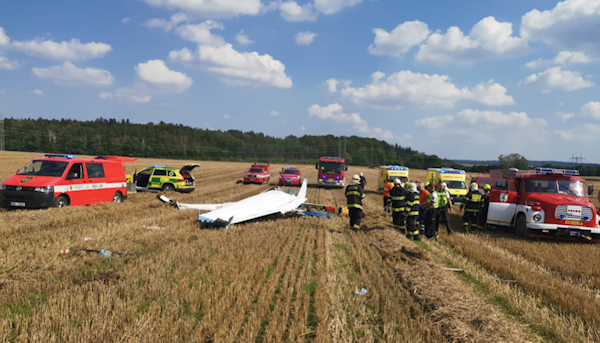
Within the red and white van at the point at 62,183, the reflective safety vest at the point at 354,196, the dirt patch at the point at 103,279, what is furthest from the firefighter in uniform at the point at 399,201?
the red and white van at the point at 62,183

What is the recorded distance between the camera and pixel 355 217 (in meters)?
11.8

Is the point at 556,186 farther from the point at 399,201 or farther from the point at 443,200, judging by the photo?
the point at 399,201

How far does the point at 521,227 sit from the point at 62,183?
15.5 meters

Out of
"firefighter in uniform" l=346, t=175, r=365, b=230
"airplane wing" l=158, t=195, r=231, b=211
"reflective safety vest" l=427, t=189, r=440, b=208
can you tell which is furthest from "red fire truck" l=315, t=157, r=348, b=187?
"firefighter in uniform" l=346, t=175, r=365, b=230

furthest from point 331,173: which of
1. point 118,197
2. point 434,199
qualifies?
point 434,199

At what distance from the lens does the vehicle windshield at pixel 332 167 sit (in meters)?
29.9

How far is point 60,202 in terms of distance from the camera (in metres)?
12.5

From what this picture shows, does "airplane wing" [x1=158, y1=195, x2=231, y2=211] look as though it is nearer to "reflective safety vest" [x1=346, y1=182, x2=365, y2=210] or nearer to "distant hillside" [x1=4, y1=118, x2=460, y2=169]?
"reflective safety vest" [x1=346, y1=182, x2=365, y2=210]

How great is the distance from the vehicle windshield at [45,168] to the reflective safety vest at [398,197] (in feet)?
37.0

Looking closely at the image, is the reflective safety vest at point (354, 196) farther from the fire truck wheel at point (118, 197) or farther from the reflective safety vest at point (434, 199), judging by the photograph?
the fire truck wheel at point (118, 197)

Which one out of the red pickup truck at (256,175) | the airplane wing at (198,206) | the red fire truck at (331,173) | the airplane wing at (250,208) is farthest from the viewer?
the red pickup truck at (256,175)

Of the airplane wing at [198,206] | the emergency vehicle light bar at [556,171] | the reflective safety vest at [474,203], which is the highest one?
the emergency vehicle light bar at [556,171]

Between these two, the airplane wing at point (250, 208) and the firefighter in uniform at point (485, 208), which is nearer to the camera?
the airplane wing at point (250, 208)

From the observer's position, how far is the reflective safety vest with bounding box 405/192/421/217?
11.4m
